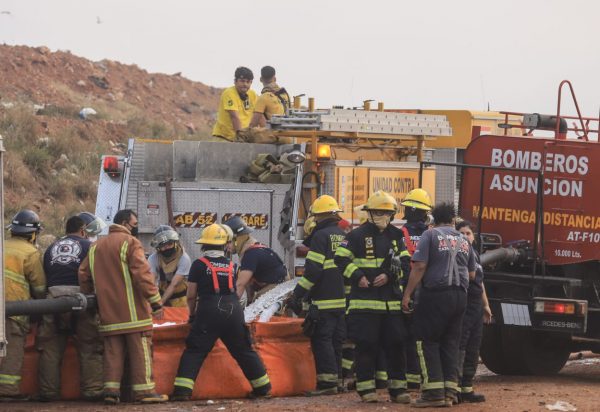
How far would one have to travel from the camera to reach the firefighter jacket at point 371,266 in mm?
11109

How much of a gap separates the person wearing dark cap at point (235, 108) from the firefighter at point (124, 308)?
5.51 meters

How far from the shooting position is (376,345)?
36.6 ft

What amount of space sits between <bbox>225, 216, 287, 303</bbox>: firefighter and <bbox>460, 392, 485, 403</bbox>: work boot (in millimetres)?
2100

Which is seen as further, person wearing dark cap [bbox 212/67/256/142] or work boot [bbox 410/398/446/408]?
person wearing dark cap [bbox 212/67/256/142]

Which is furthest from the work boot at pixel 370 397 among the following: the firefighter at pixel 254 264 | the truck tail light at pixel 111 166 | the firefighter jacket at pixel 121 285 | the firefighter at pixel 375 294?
the truck tail light at pixel 111 166

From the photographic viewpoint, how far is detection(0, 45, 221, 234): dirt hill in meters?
29.3

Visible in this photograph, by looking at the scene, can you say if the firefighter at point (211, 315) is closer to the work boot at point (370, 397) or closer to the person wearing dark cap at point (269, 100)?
the work boot at point (370, 397)

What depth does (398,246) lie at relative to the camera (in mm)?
11242

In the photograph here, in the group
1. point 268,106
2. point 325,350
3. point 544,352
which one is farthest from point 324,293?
point 268,106

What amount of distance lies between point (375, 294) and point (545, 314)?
7.68 feet

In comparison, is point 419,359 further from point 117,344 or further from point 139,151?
point 139,151

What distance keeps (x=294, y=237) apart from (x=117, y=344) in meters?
3.59

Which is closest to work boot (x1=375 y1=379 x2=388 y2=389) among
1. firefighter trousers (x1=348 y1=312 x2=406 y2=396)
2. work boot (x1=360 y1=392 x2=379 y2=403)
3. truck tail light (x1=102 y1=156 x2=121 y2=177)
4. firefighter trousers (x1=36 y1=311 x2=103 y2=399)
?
firefighter trousers (x1=348 y1=312 x2=406 y2=396)

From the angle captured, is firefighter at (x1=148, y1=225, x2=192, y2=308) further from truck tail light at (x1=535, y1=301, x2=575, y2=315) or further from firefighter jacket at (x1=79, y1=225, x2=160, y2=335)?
truck tail light at (x1=535, y1=301, x2=575, y2=315)
